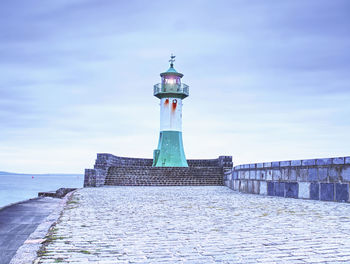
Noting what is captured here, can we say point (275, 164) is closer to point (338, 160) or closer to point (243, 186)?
point (338, 160)

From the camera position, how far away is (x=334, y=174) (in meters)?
8.60

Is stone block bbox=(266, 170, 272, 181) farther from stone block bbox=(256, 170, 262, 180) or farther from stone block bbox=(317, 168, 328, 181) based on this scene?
stone block bbox=(317, 168, 328, 181)

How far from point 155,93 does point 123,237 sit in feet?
80.0

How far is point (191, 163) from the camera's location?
2880cm

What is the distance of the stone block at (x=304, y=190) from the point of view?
9.48m

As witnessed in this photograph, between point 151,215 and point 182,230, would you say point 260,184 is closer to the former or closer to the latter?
point 151,215

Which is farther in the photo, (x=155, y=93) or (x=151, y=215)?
(x=155, y=93)

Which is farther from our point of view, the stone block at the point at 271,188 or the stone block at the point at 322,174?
the stone block at the point at 271,188

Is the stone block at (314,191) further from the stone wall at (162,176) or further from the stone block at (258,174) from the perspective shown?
the stone wall at (162,176)

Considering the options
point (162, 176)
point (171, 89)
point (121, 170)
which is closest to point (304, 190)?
point (162, 176)

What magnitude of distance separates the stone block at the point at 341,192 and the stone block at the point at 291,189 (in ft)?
4.57

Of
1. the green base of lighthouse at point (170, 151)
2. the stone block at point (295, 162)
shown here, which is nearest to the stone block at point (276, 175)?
the stone block at point (295, 162)

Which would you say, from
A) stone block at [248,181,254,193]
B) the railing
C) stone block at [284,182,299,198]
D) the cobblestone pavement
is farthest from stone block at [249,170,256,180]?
the railing

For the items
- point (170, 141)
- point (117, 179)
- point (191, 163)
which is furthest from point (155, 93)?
point (117, 179)
